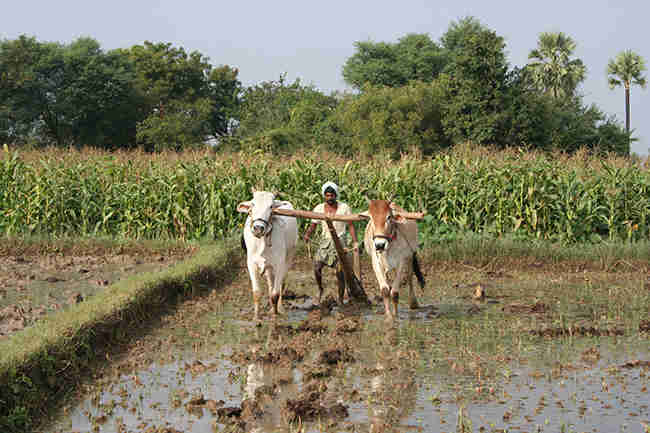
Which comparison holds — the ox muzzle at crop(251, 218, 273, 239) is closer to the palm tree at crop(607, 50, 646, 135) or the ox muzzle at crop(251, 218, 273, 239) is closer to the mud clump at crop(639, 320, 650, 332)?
the mud clump at crop(639, 320, 650, 332)

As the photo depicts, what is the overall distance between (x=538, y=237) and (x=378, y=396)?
31.4 ft

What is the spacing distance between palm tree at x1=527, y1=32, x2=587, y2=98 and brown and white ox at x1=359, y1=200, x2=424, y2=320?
46.0 metres

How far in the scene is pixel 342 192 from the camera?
51.3ft

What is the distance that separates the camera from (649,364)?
22.8 feet

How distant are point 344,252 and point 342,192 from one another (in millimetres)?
6074

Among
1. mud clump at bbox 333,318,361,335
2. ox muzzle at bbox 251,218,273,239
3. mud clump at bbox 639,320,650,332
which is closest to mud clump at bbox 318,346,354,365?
mud clump at bbox 333,318,361,335

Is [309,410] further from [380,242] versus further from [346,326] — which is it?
[380,242]

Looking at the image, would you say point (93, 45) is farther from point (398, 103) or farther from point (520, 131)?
point (520, 131)

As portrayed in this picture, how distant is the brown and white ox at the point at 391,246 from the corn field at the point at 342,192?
503 centimetres

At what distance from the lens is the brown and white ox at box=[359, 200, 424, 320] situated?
345 inches

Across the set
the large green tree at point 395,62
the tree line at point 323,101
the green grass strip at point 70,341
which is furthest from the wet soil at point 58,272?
the large green tree at point 395,62

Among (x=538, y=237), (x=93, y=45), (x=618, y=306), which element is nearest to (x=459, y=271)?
(x=538, y=237)

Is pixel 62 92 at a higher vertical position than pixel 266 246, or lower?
Answer: higher

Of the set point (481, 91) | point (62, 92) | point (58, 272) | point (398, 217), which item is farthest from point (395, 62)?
point (398, 217)
